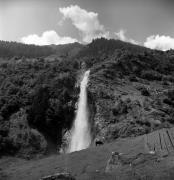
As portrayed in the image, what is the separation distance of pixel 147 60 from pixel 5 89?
40320 mm

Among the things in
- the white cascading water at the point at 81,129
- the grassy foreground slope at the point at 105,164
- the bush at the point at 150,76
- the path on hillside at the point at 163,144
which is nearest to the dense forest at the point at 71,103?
the bush at the point at 150,76

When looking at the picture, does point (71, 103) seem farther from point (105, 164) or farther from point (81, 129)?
point (105, 164)

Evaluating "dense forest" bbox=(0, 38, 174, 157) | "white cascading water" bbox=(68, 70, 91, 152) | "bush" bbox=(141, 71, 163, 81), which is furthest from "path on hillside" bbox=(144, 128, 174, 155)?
"bush" bbox=(141, 71, 163, 81)

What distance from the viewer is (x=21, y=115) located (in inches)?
2114

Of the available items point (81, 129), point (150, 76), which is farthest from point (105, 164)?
point (150, 76)

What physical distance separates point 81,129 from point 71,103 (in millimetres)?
6664

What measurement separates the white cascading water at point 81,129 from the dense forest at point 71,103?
3.56 feet

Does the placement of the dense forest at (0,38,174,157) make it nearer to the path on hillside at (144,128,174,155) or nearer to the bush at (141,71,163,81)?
the bush at (141,71,163,81)

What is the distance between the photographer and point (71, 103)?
180ft

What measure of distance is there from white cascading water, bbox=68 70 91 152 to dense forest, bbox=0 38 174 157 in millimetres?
1086

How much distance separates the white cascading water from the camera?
4707cm

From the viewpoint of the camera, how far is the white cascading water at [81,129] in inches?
1853

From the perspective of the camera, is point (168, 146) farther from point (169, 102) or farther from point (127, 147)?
point (169, 102)

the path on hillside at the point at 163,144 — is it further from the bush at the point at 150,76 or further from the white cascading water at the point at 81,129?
the bush at the point at 150,76
